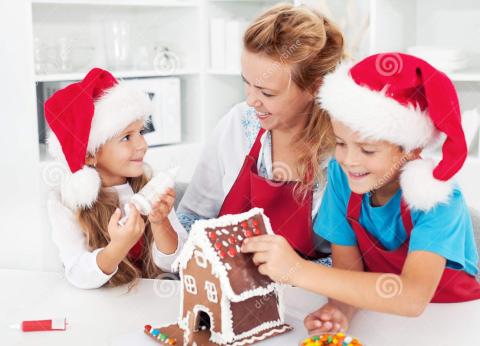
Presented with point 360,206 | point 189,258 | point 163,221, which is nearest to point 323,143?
point 360,206

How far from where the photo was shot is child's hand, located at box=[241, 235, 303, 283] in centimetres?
107

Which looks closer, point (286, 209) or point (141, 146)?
point (141, 146)

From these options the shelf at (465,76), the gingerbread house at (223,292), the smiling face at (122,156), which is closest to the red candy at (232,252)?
the gingerbread house at (223,292)

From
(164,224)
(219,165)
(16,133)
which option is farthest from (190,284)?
(16,133)

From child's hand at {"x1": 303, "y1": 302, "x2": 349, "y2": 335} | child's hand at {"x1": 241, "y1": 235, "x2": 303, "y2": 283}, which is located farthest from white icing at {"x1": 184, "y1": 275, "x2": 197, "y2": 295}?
child's hand at {"x1": 303, "y1": 302, "x2": 349, "y2": 335}

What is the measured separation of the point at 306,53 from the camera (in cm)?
155

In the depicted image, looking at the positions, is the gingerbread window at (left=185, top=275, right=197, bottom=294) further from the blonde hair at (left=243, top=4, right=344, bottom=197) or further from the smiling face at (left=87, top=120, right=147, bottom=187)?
the blonde hair at (left=243, top=4, right=344, bottom=197)

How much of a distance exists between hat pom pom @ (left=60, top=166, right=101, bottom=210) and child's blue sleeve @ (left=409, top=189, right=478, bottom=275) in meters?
0.68

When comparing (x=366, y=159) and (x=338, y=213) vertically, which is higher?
(x=366, y=159)

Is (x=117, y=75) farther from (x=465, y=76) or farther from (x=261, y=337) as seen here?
(x=261, y=337)

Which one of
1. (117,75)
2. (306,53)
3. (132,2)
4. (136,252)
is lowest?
(136,252)

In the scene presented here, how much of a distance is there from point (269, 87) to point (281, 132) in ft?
0.75

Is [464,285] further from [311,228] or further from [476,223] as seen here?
[311,228]

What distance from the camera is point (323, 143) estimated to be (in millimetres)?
1629
